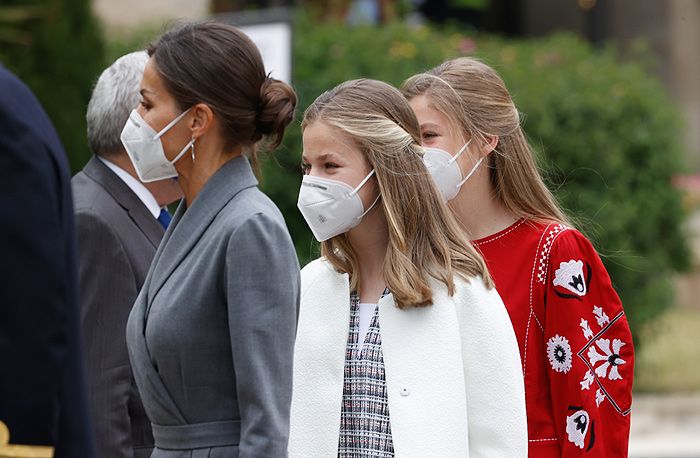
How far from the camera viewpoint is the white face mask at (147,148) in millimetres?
3070

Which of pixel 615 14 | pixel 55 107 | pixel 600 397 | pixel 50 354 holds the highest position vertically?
pixel 50 354

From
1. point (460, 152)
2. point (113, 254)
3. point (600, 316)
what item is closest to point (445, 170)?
point (460, 152)

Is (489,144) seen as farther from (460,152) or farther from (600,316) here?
(600,316)

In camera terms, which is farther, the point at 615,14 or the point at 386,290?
the point at 615,14

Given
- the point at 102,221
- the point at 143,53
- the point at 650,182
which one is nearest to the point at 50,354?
the point at 102,221

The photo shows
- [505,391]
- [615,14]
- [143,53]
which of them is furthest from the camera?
[615,14]

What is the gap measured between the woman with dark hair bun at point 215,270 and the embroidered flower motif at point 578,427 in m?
0.88

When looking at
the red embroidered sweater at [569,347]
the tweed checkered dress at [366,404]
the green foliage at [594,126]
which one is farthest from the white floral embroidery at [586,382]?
the green foliage at [594,126]

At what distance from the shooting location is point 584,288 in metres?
3.36

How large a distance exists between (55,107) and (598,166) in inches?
151

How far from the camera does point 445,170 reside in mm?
3539

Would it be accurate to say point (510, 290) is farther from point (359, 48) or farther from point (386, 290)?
point (359, 48)

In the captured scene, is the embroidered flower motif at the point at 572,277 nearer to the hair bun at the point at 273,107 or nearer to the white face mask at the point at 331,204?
the white face mask at the point at 331,204

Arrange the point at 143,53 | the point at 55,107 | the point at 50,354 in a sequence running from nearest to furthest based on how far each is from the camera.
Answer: the point at 50,354
the point at 143,53
the point at 55,107
